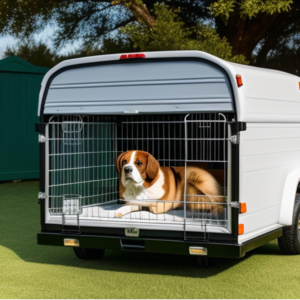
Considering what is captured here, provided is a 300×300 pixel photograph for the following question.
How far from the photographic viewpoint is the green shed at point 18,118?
16406mm

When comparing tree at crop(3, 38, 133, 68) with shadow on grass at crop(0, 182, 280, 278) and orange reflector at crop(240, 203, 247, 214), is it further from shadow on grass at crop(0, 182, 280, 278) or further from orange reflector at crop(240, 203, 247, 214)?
orange reflector at crop(240, 203, 247, 214)

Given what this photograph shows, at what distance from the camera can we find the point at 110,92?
7078 millimetres

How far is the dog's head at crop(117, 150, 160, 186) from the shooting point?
7.58 meters

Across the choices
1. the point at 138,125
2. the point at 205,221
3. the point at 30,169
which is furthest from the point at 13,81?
the point at 205,221

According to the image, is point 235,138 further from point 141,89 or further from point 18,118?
point 18,118

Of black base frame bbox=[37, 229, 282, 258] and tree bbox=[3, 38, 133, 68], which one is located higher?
tree bbox=[3, 38, 133, 68]

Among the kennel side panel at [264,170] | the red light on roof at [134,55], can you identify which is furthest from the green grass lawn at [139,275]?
the red light on roof at [134,55]

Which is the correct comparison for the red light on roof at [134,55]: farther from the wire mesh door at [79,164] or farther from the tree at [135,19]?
the tree at [135,19]

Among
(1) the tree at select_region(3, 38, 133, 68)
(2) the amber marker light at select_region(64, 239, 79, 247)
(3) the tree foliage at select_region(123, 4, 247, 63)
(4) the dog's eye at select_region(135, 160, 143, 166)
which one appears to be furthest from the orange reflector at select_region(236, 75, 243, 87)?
(1) the tree at select_region(3, 38, 133, 68)

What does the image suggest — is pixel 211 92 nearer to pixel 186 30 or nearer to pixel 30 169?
pixel 186 30

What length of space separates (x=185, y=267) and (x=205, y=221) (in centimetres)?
95

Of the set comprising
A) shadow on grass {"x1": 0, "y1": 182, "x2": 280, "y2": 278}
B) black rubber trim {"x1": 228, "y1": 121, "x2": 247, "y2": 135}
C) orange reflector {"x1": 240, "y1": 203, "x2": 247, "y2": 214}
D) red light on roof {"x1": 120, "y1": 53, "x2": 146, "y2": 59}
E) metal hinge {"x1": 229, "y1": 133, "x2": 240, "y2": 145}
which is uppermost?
red light on roof {"x1": 120, "y1": 53, "x2": 146, "y2": 59}

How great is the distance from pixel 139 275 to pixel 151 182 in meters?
1.09

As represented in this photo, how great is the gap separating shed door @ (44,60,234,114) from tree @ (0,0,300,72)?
7580 millimetres
